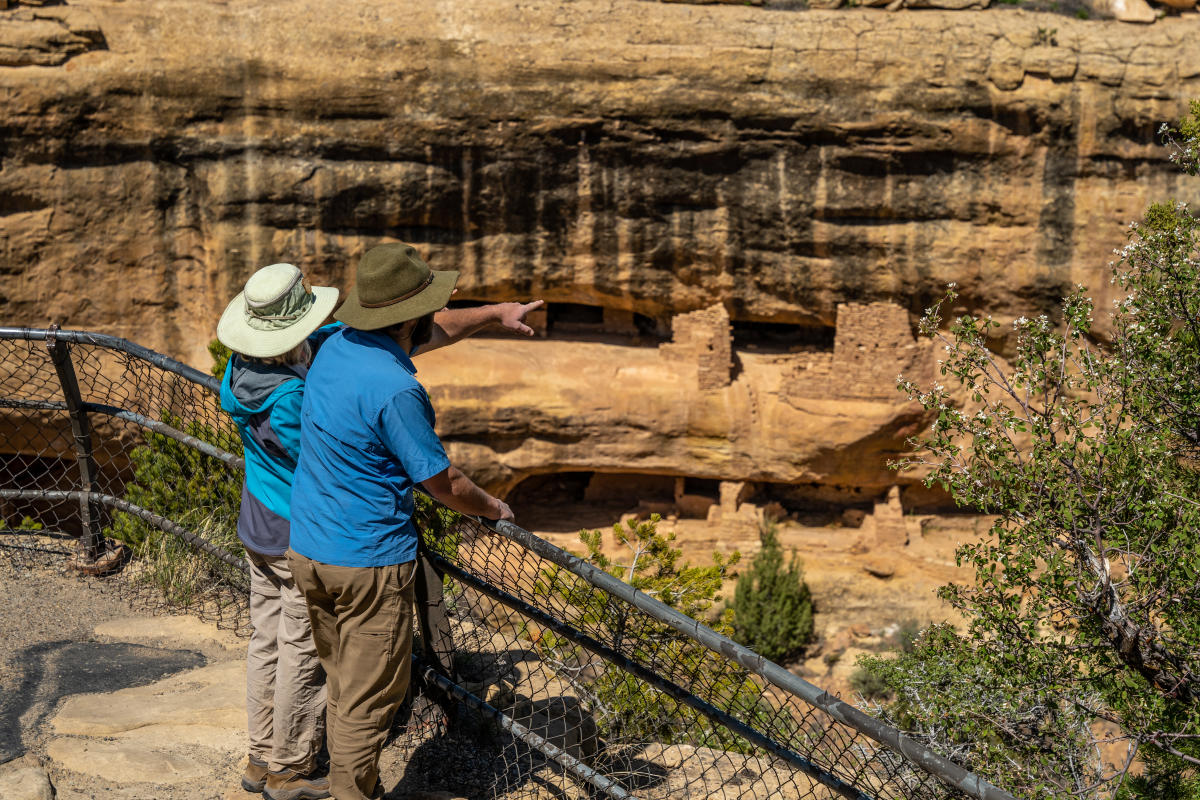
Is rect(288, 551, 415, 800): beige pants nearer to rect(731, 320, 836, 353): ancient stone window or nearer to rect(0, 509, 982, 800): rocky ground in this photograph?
rect(0, 509, 982, 800): rocky ground

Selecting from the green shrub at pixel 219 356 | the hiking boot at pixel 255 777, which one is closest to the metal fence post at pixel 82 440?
the hiking boot at pixel 255 777

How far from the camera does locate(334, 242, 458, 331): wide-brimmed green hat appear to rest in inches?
120

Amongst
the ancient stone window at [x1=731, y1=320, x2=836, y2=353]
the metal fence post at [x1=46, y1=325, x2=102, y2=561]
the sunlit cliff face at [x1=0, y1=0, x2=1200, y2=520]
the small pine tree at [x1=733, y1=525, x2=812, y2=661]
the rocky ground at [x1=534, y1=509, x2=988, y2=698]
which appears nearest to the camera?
the metal fence post at [x1=46, y1=325, x2=102, y2=561]

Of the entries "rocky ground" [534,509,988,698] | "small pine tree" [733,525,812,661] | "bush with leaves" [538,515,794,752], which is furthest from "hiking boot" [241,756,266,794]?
"rocky ground" [534,509,988,698]

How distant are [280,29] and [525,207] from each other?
306 centimetres

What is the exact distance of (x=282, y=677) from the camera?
3.31 metres

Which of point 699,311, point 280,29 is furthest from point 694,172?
point 280,29

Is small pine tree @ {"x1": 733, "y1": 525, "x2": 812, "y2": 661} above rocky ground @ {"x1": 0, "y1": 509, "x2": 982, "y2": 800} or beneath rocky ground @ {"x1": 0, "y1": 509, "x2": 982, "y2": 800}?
beneath

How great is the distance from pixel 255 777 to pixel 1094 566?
12.4 feet

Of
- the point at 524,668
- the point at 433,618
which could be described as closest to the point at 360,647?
the point at 433,618

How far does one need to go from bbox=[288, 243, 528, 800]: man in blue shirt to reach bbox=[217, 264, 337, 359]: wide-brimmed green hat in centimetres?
27

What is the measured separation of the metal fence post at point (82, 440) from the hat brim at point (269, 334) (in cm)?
152

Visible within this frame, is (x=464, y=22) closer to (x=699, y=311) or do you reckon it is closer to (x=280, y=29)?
(x=280, y=29)

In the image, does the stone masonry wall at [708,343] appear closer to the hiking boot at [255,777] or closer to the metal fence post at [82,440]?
the metal fence post at [82,440]
